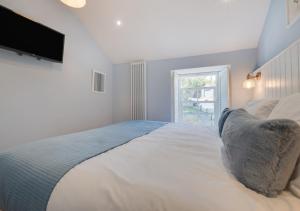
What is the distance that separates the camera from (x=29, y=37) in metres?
2.11

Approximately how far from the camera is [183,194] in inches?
24.1

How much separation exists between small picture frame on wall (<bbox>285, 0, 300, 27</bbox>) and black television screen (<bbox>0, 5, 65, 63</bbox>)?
300 cm

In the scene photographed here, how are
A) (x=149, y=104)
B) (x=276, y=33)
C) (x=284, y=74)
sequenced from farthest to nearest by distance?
(x=149, y=104), (x=276, y=33), (x=284, y=74)

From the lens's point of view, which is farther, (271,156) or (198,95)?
(198,95)

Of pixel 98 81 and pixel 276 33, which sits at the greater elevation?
pixel 276 33

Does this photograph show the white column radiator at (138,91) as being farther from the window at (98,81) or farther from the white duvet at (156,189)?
the white duvet at (156,189)

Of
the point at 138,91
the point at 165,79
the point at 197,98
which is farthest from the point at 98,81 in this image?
the point at 197,98

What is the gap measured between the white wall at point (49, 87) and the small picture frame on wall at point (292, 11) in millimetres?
3147

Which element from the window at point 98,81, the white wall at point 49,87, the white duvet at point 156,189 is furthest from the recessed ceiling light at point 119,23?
the white duvet at point 156,189

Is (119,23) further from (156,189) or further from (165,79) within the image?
(156,189)

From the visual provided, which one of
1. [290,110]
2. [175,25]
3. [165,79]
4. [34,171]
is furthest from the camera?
[165,79]

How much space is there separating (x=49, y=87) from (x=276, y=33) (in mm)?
3350

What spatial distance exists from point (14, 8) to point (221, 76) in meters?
3.57

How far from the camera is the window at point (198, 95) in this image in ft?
11.2
